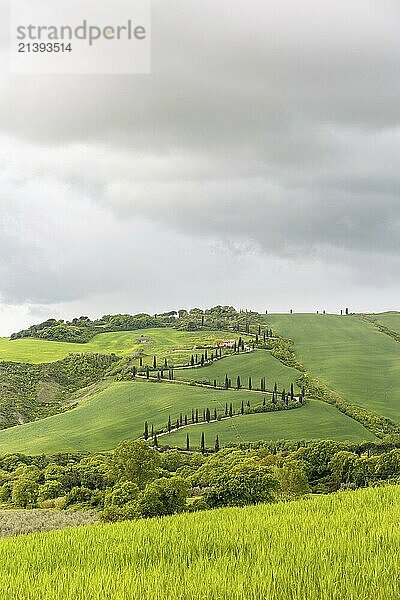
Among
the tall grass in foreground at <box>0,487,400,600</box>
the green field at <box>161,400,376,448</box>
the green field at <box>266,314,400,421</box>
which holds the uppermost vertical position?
the tall grass in foreground at <box>0,487,400,600</box>

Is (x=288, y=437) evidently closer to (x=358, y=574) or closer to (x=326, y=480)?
(x=326, y=480)

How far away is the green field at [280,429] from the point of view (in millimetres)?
135375

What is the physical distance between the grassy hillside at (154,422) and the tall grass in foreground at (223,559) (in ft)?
387

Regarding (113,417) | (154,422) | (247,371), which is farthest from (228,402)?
(113,417)

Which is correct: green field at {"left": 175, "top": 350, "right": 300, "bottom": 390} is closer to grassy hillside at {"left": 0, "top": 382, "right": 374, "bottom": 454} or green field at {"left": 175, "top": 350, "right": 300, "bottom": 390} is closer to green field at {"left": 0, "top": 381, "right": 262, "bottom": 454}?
green field at {"left": 0, "top": 381, "right": 262, "bottom": 454}

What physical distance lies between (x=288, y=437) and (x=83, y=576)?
125590mm

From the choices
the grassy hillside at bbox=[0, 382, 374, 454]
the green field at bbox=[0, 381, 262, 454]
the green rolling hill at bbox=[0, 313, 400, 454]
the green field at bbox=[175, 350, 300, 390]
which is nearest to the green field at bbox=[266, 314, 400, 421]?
the green rolling hill at bbox=[0, 313, 400, 454]

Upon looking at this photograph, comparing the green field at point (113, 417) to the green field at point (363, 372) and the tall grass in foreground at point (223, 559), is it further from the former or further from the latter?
the tall grass in foreground at point (223, 559)

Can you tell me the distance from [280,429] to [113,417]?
3971 centimetres

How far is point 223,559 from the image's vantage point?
Result: 1293cm

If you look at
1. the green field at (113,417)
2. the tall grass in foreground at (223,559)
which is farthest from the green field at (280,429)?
the tall grass in foreground at (223,559)

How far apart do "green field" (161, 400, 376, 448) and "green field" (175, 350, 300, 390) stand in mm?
18963

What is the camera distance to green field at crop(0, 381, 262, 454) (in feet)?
473

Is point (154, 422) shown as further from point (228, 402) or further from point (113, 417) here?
point (228, 402)
